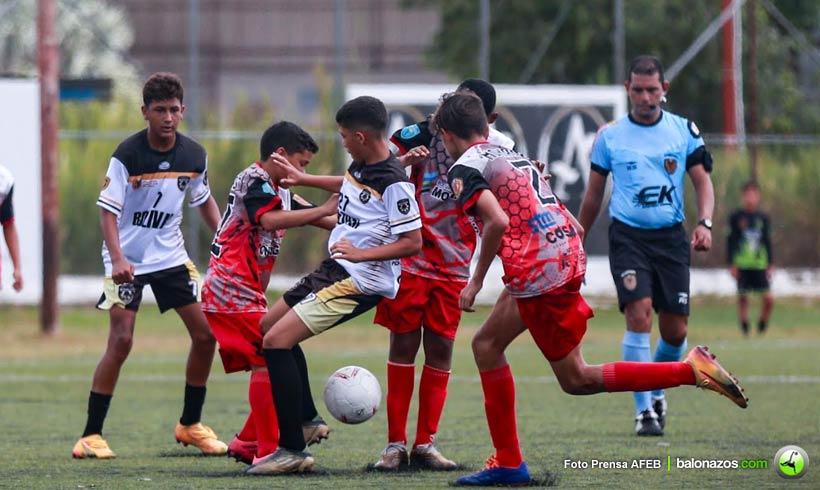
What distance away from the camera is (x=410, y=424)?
10.6 m

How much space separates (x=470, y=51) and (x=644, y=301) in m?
22.1

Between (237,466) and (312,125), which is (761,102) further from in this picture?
(237,466)

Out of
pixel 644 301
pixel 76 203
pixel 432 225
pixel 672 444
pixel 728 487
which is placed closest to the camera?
pixel 728 487

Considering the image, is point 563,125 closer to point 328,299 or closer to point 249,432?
point 249,432

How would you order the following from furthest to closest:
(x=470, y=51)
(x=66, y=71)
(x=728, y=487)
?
1. (x=66, y=71)
2. (x=470, y=51)
3. (x=728, y=487)

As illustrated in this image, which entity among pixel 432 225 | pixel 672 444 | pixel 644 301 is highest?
pixel 432 225

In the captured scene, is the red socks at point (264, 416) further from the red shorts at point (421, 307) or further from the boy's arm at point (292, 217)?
the boy's arm at point (292, 217)

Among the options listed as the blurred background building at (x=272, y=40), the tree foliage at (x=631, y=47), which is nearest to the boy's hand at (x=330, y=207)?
the tree foliage at (x=631, y=47)

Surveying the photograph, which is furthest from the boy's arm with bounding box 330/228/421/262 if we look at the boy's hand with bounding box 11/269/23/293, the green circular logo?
the boy's hand with bounding box 11/269/23/293

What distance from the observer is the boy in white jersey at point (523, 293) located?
7098mm

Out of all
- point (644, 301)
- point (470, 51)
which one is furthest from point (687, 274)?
point (470, 51)

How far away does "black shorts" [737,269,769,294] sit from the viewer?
19.9 meters

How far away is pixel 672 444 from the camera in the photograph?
29.4 feet

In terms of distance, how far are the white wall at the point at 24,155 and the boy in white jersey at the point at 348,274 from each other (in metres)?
12.7
